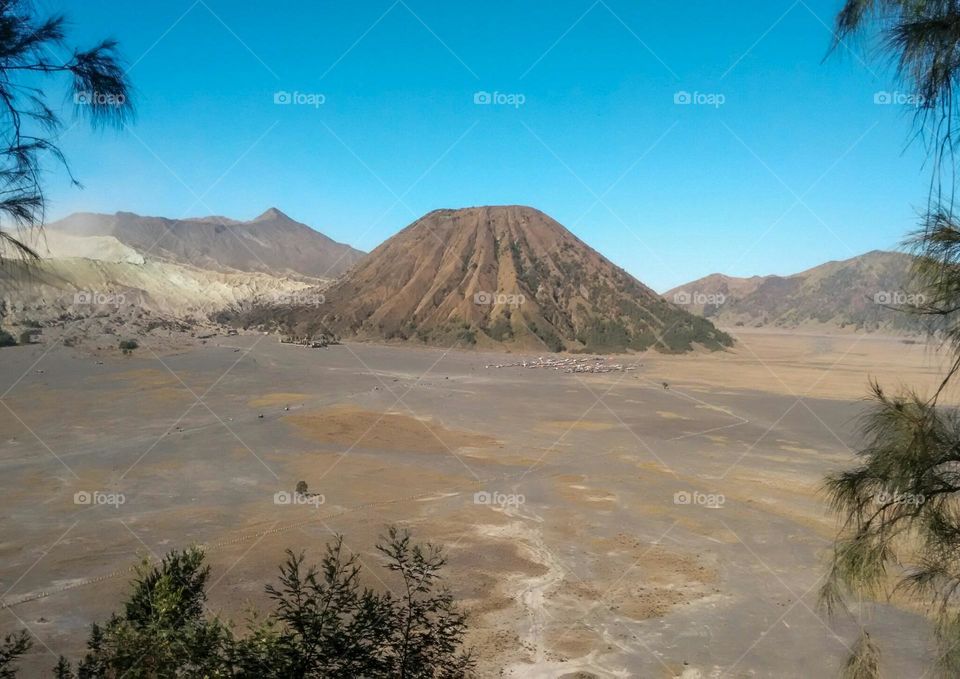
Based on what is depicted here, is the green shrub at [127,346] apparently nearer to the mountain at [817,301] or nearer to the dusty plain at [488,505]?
the dusty plain at [488,505]

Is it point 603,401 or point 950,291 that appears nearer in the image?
point 950,291

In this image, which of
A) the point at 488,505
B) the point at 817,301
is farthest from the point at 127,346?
the point at 817,301

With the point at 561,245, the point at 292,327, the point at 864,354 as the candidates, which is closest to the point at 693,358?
the point at 864,354

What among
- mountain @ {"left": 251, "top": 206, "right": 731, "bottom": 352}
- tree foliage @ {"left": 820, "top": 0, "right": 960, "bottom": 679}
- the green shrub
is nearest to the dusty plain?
tree foliage @ {"left": 820, "top": 0, "right": 960, "bottom": 679}

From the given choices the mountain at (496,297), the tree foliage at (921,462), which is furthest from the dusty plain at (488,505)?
the mountain at (496,297)

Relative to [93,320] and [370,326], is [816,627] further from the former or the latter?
[370,326]
